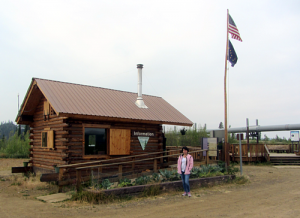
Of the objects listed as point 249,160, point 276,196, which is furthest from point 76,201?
point 249,160

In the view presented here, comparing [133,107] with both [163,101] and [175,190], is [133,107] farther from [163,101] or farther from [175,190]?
[175,190]

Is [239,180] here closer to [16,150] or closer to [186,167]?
[186,167]

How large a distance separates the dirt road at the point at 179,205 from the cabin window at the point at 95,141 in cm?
289

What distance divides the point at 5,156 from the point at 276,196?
2607cm

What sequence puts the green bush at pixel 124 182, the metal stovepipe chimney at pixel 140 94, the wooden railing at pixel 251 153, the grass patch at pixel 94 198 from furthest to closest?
the wooden railing at pixel 251 153 < the metal stovepipe chimney at pixel 140 94 < the green bush at pixel 124 182 < the grass patch at pixel 94 198

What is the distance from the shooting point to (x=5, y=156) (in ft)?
92.3

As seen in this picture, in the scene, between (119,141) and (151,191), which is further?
(119,141)

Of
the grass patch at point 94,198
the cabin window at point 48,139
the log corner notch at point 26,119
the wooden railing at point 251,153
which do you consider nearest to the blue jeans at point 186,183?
the grass patch at point 94,198

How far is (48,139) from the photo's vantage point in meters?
13.3

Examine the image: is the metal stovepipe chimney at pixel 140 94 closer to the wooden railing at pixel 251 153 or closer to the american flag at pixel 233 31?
the american flag at pixel 233 31

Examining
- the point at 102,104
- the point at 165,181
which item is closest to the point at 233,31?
the point at 102,104

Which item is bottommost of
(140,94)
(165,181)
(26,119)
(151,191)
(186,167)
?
(151,191)

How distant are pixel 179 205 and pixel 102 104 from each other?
6.80 metres

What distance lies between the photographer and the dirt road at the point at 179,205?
7.79 metres
